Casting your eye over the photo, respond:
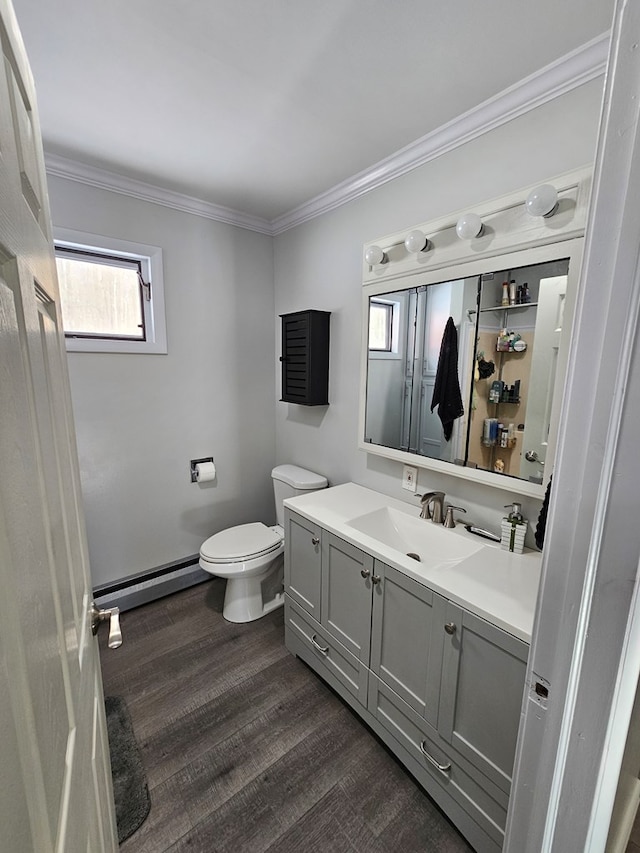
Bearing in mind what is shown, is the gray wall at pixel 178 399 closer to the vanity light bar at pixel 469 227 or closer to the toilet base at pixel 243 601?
the toilet base at pixel 243 601

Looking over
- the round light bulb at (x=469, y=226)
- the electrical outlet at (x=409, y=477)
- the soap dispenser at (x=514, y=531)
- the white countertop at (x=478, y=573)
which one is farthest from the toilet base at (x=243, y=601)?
the round light bulb at (x=469, y=226)

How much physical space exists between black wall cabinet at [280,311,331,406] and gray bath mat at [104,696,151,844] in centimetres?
175

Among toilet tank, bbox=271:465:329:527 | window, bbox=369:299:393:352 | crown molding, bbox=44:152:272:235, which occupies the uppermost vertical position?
crown molding, bbox=44:152:272:235

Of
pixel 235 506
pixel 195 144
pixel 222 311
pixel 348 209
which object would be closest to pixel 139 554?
pixel 235 506

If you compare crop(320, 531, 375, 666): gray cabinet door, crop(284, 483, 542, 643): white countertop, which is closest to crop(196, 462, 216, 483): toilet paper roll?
crop(284, 483, 542, 643): white countertop

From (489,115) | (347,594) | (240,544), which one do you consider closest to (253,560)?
(240,544)

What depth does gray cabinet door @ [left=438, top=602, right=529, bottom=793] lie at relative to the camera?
104cm

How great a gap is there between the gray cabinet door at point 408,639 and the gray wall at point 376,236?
0.51 meters

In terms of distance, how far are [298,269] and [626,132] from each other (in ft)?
7.20

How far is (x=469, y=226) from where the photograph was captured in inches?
55.1

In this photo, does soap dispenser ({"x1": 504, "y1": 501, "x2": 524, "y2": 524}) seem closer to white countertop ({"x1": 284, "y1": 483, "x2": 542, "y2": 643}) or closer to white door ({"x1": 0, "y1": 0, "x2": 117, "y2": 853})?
white countertop ({"x1": 284, "y1": 483, "x2": 542, "y2": 643})

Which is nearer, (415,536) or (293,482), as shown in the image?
(415,536)

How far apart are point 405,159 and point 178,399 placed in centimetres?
181

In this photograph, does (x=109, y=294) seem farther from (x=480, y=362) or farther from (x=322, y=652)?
(x=322, y=652)
